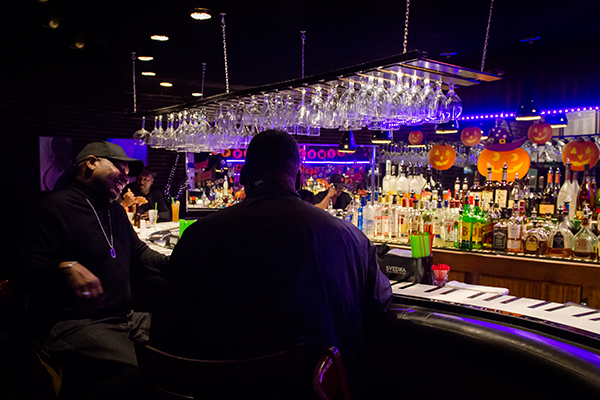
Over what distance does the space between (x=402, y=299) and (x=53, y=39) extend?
587 centimetres

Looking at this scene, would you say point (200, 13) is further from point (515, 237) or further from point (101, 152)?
point (515, 237)

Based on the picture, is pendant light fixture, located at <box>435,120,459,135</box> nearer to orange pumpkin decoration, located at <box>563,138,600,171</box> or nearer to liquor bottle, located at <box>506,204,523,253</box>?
orange pumpkin decoration, located at <box>563,138,600,171</box>

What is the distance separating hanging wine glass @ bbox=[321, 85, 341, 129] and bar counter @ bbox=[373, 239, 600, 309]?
1.26 metres

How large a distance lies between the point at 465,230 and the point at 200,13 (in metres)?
3.15

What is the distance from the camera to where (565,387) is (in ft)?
4.85

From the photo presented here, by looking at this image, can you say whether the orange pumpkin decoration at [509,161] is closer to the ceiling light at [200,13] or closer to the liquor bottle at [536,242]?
the liquor bottle at [536,242]

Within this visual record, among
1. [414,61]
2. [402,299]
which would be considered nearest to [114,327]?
[402,299]

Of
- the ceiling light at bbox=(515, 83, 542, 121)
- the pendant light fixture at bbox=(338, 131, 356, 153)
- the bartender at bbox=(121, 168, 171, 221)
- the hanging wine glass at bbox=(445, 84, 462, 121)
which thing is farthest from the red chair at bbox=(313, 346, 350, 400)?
the pendant light fixture at bbox=(338, 131, 356, 153)

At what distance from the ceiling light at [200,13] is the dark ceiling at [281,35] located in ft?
0.23

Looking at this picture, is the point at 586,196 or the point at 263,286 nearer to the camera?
the point at 263,286

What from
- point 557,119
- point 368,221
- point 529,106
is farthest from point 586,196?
point 557,119

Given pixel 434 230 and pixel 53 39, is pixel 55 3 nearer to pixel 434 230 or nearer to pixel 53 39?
pixel 53 39

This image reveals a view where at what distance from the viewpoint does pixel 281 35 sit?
5.29 m

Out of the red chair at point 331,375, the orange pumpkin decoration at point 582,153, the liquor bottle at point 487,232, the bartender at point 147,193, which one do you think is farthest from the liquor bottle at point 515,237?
the bartender at point 147,193
